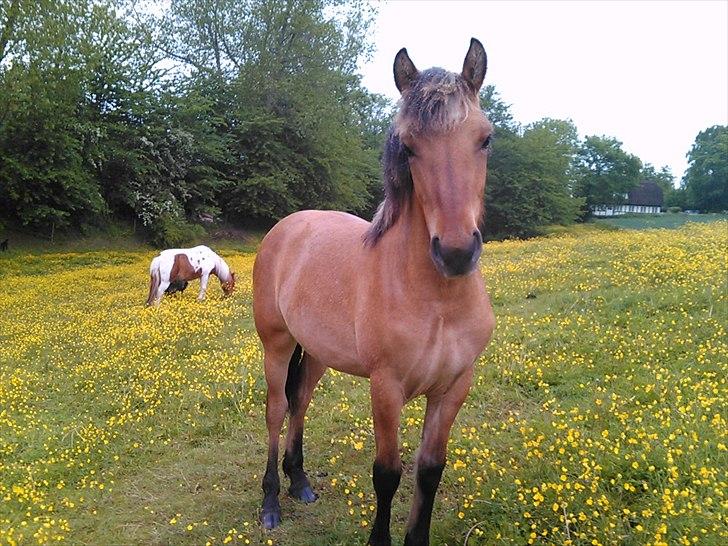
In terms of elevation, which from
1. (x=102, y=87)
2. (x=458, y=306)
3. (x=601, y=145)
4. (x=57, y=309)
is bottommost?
(x=57, y=309)

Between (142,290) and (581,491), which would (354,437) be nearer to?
(581,491)

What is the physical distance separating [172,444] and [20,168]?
18921 millimetres

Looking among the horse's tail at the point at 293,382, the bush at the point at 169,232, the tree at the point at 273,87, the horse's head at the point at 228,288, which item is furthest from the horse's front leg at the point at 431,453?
the tree at the point at 273,87

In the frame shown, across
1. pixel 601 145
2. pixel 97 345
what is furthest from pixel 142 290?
pixel 601 145

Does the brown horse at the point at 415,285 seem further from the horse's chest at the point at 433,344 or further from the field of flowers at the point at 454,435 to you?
the field of flowers at the point at 454,435

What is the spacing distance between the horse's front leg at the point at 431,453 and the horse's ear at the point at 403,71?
1.47 meters

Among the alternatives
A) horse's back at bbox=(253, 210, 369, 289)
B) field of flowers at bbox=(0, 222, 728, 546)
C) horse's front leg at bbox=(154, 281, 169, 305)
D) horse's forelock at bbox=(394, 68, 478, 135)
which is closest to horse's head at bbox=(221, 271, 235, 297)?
horse's front leg at bbox=(154, 281, 169, 305)

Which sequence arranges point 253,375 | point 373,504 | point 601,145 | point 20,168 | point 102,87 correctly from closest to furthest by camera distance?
point 373,504, point 253,375, point 20,168, point 102,87, point 601,145

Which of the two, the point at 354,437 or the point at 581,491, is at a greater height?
the point at 581,491

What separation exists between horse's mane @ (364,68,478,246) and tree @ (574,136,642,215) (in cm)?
6275

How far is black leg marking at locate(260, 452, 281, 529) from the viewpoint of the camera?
3.34 meters

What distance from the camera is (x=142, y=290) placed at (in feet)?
44.2

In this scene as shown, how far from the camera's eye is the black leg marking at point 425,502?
2684 mm

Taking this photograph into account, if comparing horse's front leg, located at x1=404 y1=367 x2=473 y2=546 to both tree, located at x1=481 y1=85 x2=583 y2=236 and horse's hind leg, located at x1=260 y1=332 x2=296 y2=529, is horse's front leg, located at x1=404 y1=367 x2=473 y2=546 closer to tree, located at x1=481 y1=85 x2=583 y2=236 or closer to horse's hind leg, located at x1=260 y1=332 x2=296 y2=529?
horse's hind leg, located at x1=260 y1=332 x2=296 y2=529
